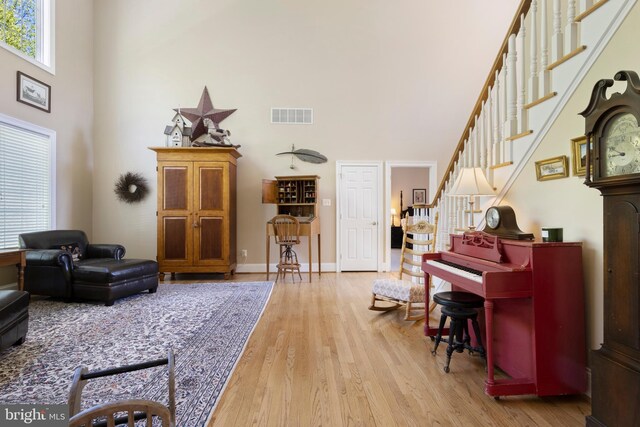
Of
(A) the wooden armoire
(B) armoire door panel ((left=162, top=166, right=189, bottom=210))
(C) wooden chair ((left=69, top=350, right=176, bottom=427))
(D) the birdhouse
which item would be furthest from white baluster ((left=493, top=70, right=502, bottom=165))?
(D) the birdhouse

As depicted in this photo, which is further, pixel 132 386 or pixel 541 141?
pixel 541 141

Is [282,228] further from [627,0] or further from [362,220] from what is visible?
[627,0]

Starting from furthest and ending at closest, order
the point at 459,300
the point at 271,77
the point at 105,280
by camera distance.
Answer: the point at 271,77 → the point at 105,280 → the point at 459,300

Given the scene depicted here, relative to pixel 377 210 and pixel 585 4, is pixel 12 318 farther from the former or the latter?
pixel 377 210

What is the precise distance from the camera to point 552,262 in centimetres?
187

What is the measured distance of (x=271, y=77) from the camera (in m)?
5.79

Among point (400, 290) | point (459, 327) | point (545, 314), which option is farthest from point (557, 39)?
point (400, 290)

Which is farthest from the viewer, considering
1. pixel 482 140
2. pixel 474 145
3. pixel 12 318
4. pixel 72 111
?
pixel 72 111

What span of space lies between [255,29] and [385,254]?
190 inches

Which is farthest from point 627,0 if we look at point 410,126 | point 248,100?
point 248,100

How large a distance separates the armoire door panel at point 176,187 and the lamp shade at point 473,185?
4.17 m

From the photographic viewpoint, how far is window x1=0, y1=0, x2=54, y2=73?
13.7 feet

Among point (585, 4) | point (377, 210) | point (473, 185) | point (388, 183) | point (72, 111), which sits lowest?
point (377, 210)

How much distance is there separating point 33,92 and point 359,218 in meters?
5.33
